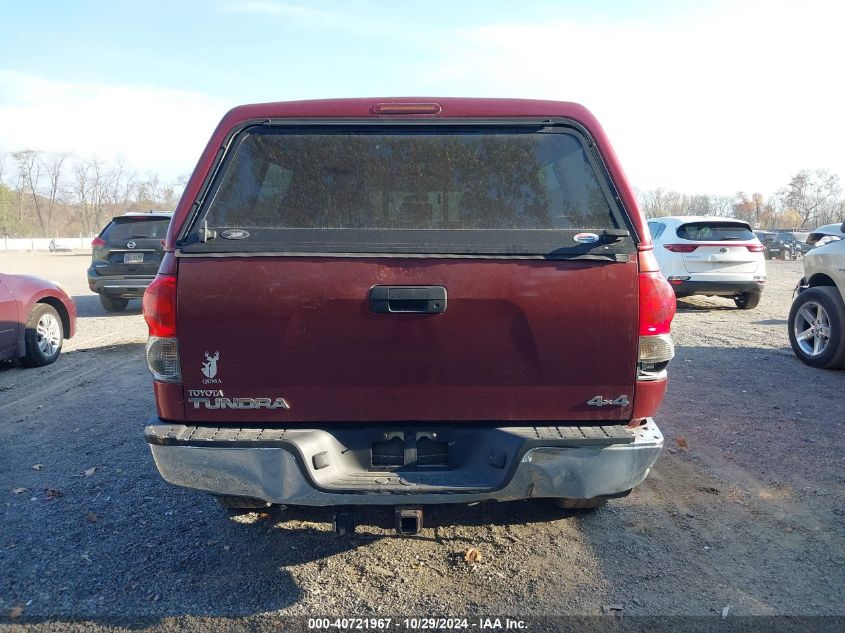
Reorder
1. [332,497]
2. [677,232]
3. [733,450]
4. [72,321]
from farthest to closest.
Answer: [677,232]
[72,321]
[733,450]
[332,497]

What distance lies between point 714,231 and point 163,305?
11055mm

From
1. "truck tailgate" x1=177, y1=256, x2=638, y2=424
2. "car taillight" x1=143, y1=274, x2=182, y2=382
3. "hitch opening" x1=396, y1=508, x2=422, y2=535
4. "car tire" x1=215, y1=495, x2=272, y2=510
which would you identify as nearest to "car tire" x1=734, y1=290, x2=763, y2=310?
"truck tailgate" x1=177, y1=256, x2=638, y2=424

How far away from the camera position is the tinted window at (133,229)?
11.3 m

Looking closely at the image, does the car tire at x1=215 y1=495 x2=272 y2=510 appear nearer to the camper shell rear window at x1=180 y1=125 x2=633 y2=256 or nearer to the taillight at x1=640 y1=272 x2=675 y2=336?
the camper shell rear window at x1=180 y1=125 x2=633 y2=256

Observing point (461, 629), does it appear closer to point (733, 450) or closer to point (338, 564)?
point (338, 564)

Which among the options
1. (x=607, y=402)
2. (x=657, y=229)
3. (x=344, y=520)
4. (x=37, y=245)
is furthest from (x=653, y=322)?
(x=37, y=245)

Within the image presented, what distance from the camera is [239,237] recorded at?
2684 millimetres

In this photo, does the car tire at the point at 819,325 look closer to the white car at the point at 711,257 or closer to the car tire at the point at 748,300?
the white car at the point at 711,257

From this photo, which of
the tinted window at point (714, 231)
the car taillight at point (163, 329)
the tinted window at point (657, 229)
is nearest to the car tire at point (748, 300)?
the tinted window at point (714, 231)

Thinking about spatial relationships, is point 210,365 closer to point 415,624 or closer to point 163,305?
point 163,305

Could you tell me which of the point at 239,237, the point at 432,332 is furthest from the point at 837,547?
the point at 239,237

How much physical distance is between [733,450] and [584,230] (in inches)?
116

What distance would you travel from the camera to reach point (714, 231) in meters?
11.4

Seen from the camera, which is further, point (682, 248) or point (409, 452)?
point (682, 248)
